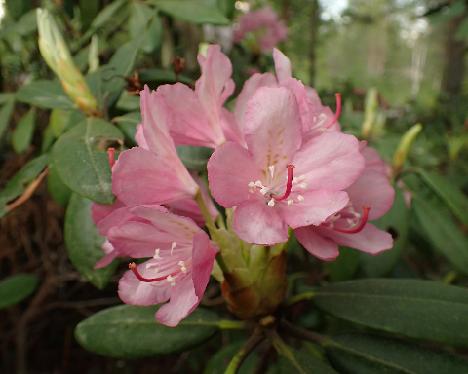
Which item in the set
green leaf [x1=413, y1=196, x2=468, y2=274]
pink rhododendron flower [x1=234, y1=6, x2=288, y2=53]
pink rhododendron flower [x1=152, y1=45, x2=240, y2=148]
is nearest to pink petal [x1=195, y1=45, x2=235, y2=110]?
pink rhododendron flower [x1=152, y1=45, x2=240, y2=148]

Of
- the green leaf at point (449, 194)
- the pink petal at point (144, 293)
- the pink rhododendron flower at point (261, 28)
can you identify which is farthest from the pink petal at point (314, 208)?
the pink rhododendron flower at point (261, 28)

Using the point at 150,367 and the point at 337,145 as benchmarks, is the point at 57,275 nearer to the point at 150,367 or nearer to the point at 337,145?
the point at 150,367

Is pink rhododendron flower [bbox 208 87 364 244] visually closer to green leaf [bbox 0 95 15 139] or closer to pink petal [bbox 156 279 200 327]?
pink petal [bbox 156 279 200 327]

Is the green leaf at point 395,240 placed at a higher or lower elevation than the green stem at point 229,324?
lower

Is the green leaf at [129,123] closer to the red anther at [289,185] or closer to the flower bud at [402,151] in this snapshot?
the red anther at [289,185]

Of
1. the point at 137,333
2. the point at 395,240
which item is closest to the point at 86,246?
the point at 137,333
